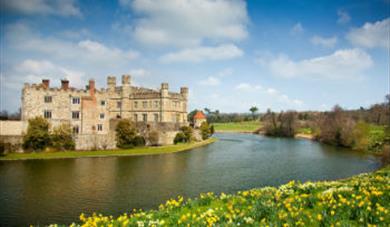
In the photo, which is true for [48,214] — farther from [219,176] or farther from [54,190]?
[219,176]

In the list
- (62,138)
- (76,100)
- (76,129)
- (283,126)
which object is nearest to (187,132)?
(76,129)

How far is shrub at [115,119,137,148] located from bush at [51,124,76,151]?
7055 mm

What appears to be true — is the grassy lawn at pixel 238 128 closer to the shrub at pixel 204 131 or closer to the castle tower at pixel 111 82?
the shrub at pixel 204 131

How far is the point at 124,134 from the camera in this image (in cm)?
4716

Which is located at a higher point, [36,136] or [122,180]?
[36,136]

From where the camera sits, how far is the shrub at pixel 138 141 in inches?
1948

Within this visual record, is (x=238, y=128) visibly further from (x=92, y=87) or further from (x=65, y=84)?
(x=65, y=84)

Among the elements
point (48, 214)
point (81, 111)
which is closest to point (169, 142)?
point (81, 111)

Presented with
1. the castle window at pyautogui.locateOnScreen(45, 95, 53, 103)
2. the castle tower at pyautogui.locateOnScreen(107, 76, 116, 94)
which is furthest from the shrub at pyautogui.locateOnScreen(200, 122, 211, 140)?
the castle window at pyautogui.locateOnScreen(45, 95, 53, 103)

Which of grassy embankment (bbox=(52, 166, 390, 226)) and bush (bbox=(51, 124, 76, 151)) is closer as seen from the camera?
grassy embankment (bbox=(52, 166, 390, 226))

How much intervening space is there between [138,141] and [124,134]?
392cm

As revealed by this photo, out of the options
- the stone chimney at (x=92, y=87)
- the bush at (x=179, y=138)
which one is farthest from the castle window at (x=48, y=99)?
the bush at (x=179, y=138)

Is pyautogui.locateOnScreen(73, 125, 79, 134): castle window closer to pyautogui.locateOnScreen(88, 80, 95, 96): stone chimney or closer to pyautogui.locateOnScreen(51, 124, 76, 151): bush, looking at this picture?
pyautogui.locateOnScreen(51, 124, 76, 151): bush

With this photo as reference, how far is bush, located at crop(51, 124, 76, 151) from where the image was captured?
4219 cm
